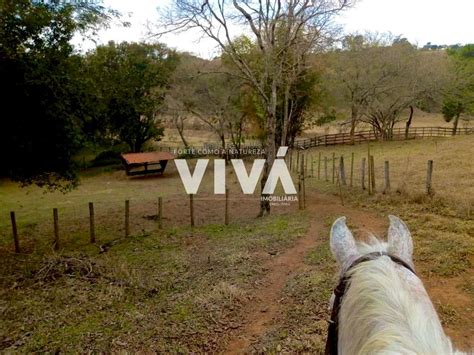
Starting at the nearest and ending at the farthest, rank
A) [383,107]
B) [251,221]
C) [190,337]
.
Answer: [190,337] < [251,221] < [383,107]

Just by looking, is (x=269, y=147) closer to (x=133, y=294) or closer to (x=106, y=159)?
(x=133, y=294)

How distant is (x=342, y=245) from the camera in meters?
1.44

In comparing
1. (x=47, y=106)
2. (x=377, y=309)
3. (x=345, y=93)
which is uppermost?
(x=345, y=93)

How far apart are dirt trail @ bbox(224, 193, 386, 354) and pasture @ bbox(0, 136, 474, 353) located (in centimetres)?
2

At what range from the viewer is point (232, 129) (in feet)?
83.2

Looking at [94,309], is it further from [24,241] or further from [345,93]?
[345,93]

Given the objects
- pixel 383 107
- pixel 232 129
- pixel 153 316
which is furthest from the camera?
pixel 383 107

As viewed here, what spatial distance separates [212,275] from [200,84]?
19.4 meters

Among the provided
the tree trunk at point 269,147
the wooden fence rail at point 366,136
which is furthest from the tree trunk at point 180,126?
the tree trunk at point 269,147

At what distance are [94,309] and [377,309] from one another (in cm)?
494

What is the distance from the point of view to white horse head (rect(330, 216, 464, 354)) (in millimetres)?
839

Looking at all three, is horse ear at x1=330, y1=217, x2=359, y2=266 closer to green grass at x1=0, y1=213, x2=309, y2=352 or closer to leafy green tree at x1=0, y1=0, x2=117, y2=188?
green grass at x1=0, y1=213, x2=309, y2=352

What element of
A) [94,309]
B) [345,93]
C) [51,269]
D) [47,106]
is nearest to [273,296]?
[94,309]

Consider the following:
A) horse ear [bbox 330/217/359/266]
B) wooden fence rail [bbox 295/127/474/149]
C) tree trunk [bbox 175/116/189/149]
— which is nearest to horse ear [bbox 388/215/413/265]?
horse ear [bbox 330/217/359/266]
